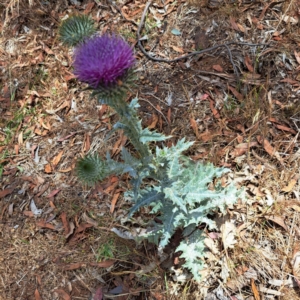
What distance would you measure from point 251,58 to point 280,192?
130 centimetres

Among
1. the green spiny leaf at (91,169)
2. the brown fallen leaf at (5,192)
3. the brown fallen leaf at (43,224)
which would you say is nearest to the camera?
the green spiny leaf at (91,169)

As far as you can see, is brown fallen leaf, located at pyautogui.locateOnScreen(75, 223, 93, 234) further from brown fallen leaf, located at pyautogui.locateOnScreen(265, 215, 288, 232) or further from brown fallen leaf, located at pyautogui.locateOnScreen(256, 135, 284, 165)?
brown fallen leaf, located at pyautogui.locateOnScreen(256, 135, 284, 165)

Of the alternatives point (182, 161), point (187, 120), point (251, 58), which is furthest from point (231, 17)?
Answer: point (182, 161)

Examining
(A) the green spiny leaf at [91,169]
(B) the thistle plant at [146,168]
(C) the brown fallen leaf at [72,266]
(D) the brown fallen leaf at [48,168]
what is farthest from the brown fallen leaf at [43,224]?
(A) the green spiny leaf at [91,169]

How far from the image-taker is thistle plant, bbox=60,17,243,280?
1988 mm

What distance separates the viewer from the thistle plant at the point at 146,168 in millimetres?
1988

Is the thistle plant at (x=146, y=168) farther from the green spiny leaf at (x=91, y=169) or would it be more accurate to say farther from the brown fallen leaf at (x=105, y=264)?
the brown fallen leaf at (x=105, y=264)

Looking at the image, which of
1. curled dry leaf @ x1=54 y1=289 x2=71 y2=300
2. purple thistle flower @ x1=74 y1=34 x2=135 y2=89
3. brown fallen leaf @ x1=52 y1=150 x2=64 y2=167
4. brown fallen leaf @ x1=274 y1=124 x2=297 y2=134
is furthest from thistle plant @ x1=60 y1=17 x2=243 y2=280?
brown fallen leaf @ x1=52 y1=150 x2=64 y2=167

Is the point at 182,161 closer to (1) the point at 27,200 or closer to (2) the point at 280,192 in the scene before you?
(2) the point at 280,192

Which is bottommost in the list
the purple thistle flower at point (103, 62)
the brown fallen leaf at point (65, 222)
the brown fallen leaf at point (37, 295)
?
the brown fallen leaf at point (37, 295)

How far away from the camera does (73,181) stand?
11.2 ft

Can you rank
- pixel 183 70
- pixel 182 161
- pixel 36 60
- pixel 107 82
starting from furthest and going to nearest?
pixel 36 60, pixel 183 70, pixel 182 161, pixel 107 82

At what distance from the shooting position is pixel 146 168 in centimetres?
241

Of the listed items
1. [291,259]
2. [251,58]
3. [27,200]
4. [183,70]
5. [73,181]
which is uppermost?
[251,58]
